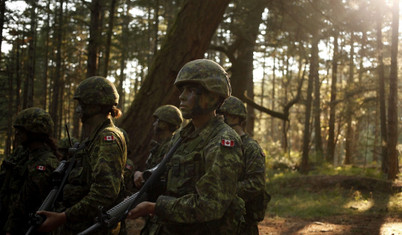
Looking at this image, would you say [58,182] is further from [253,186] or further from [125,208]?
[253,186]

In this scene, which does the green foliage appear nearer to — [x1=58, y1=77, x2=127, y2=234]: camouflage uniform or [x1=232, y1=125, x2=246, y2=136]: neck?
[x1=232, y1=125, x2=246, y2=136]: neck

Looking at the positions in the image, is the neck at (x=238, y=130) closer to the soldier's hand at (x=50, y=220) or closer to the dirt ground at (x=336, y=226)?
the soldier's hand at (x=50, y=220)

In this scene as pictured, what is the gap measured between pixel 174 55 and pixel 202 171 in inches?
253

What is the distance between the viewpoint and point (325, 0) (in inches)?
419

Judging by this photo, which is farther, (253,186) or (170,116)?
(170,116)

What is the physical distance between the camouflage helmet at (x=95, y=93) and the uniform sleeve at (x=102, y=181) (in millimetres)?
564

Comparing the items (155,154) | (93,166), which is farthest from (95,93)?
(155,154)

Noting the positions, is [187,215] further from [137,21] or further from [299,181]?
[137,21]

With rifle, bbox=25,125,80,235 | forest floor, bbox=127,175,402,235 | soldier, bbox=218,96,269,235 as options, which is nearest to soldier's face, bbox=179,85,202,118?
rifle, bbox=25,125,80,235

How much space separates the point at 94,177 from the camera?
3.03m

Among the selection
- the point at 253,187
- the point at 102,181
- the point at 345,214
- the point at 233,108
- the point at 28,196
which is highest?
the point at 233,108

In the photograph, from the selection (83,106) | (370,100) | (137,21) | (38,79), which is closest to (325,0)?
(83,106)

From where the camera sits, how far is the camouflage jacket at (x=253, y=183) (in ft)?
14.1

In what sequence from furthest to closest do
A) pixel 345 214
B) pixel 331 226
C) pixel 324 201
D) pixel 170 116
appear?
pixel 324 201 → pixel 345 214 → pixel 331 226 → pixel 170 116
